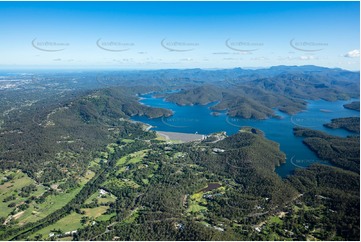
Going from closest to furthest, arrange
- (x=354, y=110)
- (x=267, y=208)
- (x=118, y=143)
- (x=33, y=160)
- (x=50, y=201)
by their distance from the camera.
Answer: (x=267, y=208) → (x=50, y=201) → (x=33, y=160) → (x=118, y=143) → (x=354, y=110)

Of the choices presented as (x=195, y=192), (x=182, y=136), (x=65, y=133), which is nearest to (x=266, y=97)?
(x=182, y=136)

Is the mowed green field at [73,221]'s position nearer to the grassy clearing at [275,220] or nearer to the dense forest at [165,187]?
the dense forest at [165,187]

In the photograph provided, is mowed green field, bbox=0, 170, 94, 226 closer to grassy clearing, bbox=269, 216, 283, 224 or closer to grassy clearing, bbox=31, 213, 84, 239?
grassy clearing, bbox=31, 213, 84, 239

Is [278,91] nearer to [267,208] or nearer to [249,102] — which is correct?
[249,102]

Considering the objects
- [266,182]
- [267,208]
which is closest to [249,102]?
[266,182]

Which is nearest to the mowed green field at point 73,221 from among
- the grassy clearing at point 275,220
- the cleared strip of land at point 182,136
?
the grassy clearing at point 275,220

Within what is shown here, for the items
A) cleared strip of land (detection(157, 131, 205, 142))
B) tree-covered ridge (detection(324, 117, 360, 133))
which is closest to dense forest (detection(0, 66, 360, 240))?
tree-covered ridge (detection(324, 117, 360, 133))
